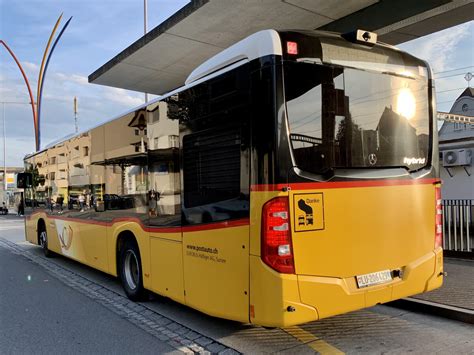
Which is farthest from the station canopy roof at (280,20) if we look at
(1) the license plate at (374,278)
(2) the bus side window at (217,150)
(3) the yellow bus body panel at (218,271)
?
(1) the license plate at (374,278)

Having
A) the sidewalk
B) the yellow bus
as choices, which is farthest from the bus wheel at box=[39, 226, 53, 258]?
the sidewalk

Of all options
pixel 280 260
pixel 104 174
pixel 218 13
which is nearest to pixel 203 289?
pixel 280 260

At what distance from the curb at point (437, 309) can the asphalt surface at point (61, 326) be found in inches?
123

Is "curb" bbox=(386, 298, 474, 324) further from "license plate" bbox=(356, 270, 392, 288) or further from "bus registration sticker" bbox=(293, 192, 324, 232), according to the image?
"bus registration sticker" bbox=(293, 192, 324, 232)

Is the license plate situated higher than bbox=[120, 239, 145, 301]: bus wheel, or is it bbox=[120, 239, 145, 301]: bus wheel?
the license plate

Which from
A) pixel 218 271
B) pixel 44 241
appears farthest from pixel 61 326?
pixel 44 241

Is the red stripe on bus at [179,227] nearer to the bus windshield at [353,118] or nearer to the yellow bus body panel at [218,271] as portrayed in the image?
the yellow bus body panel at [218,271]

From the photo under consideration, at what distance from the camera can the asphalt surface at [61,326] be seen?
464 cm

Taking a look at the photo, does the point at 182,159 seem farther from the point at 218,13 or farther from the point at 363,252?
the point at 218,13

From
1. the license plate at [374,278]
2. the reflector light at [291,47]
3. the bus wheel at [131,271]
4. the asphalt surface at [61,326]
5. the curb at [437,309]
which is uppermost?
the reflector light at [291,47]

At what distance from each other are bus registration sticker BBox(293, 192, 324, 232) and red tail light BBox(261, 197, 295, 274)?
3.9 inches

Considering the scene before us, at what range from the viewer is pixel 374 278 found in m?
4.21

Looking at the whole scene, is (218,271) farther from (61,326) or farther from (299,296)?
(61,326)

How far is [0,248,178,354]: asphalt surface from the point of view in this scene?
15.2 ft
